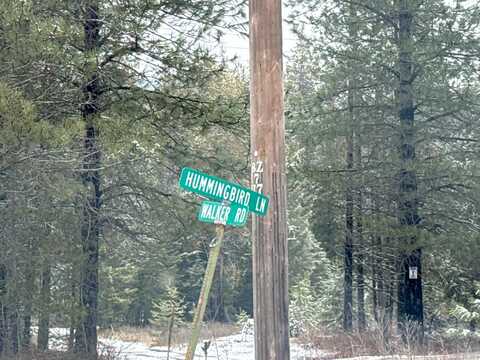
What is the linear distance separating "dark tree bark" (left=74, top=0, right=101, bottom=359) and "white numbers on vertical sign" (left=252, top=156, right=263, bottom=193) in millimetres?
5935

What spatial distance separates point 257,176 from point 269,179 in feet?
0.24

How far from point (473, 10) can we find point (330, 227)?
6839mm

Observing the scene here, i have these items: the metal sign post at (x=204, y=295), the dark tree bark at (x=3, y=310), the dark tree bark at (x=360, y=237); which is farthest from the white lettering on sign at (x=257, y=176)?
the dark tree bark at (x=360, y=237)

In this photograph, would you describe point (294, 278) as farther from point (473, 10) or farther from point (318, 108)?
point (473, 10)

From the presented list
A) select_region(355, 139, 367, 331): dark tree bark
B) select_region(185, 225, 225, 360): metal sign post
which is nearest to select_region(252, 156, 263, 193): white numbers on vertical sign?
select_region(185, 225, 225, 360): metal sign post

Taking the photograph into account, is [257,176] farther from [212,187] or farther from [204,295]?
[204,295]

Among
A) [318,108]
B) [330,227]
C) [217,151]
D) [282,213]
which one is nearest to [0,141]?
[282,213]

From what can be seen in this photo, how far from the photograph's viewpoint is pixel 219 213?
2.91 metres

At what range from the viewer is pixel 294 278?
28344 mm

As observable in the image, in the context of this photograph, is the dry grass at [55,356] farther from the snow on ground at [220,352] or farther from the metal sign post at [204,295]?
the metal sign post at [204,295]

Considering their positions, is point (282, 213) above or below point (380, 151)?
below

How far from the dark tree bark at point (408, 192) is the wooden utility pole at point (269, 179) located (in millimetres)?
9478

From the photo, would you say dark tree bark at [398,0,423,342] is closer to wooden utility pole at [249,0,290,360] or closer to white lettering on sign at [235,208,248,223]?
wooden utility pole at [249,0,290,360]

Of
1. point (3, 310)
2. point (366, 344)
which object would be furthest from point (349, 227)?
point (3, 310)
